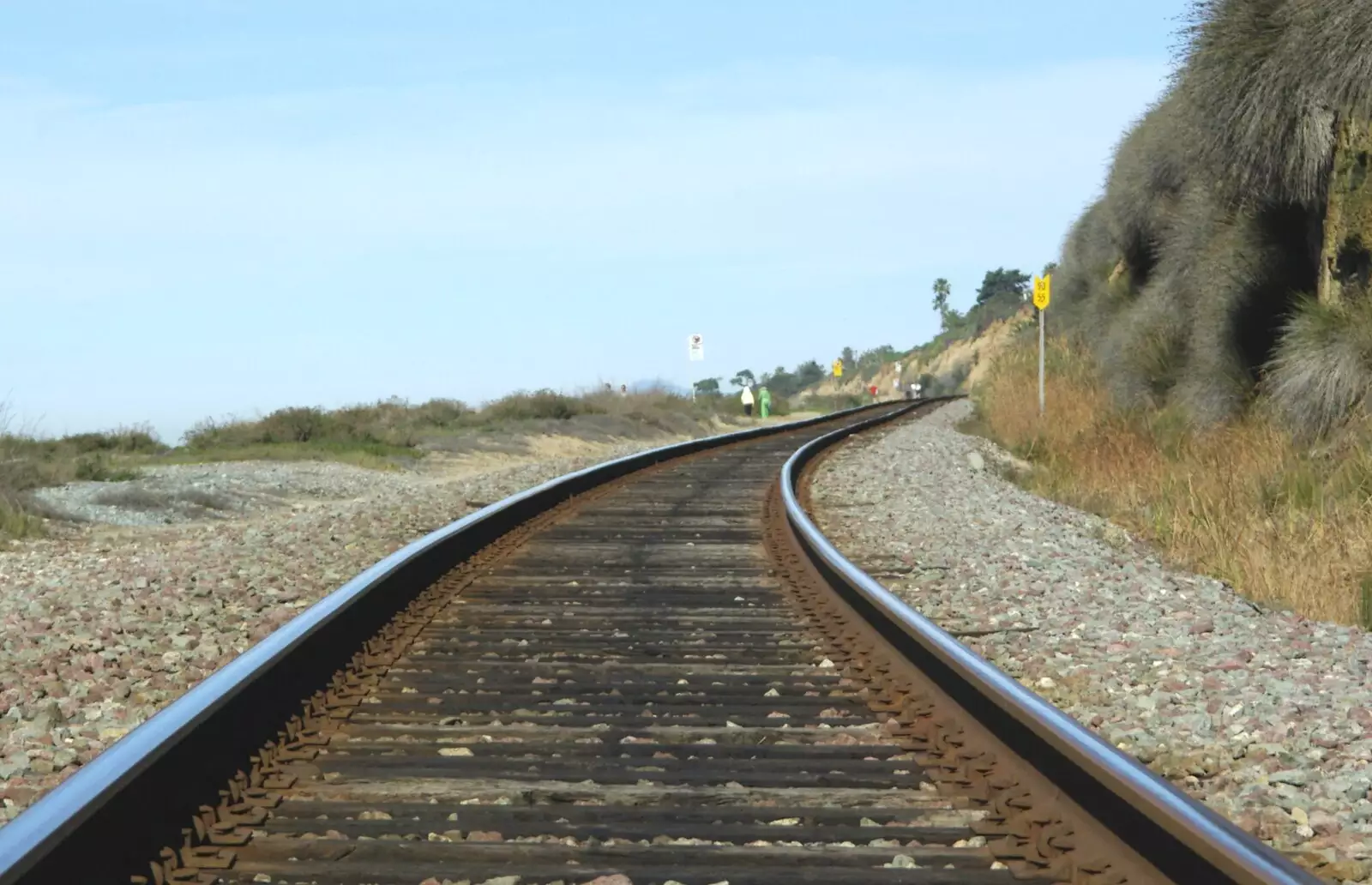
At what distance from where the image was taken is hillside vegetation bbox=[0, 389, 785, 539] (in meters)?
19.6

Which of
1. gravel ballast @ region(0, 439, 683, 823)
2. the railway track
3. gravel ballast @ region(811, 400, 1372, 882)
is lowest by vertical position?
gravel ballast @ region(811, 400, 1372, 882)

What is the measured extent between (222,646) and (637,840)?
3.76 m

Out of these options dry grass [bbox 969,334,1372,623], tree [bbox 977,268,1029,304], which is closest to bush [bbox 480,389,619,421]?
dry grass [bbox 969,334,1372,623]

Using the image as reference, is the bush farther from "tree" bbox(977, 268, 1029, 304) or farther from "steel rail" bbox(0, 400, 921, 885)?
"tree" bbox(977, 268, 1029, 304)

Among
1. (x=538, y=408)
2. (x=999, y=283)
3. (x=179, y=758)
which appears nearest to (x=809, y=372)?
(x=999, y=283)

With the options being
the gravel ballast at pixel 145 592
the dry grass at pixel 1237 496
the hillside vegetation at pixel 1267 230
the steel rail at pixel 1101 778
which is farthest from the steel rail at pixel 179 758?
the hillside vegetation at pixel 1267 230

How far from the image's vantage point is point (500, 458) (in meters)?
29.1

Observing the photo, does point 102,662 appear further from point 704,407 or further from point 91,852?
point 704,407

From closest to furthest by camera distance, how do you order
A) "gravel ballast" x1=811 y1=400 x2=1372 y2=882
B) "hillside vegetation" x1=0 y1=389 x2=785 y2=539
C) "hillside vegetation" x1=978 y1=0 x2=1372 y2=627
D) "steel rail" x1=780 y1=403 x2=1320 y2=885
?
"steel rail" x1=780 y1=403 x2=1320 y2=885, "gravel ballast" x1=811 y1=400 x2=1372 y2=882, "hillside vegetation" x1=978 y1=0 x2=1372 y2=627, "hillside vegetation" x1=0 y1=389 x2=785 y2=539

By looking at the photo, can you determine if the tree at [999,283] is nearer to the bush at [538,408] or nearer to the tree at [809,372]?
the tree at [809,372]

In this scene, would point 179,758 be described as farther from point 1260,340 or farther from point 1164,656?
point 1260,340

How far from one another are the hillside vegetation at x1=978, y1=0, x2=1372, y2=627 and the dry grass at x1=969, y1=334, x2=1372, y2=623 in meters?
0.03

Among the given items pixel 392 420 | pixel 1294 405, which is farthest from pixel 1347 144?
pixel 392 420

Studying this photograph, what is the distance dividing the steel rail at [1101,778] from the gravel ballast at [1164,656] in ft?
1.63
